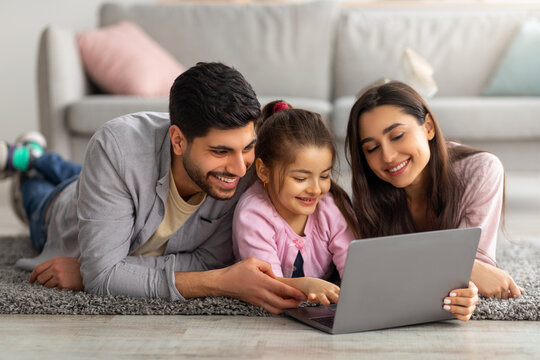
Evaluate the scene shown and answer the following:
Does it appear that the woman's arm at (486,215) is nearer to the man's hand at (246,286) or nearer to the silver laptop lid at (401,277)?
the silver laptop lid at (401,277)

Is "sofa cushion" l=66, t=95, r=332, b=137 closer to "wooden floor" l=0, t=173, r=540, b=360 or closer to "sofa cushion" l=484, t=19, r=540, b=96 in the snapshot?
"sofa cushion" l=484, t=19, r=540, b=96

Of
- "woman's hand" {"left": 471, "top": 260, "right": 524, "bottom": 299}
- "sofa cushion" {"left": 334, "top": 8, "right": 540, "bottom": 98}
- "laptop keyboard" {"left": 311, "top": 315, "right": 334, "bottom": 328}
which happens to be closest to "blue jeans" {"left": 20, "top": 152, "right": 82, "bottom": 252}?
"laptop keyboard" {"left": 311, "top": 315, "right": 334, "bottom": 328}

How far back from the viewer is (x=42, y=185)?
255cm

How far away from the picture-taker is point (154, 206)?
1.76m

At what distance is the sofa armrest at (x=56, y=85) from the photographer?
10.4 ft

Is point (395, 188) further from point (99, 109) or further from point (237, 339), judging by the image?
point (99, 109)

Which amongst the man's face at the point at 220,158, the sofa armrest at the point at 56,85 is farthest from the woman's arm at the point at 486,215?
the sofa armrest at the point at 56,85

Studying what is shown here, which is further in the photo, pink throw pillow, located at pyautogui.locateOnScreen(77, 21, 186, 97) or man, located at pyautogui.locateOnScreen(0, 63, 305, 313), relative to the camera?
pink throw pillow, located at pyautogui.locateOnScreen(77, 21, 186, 97)

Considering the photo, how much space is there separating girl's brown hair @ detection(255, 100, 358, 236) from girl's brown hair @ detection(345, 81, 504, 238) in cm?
14

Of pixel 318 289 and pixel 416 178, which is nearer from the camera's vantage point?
pixel 318 289

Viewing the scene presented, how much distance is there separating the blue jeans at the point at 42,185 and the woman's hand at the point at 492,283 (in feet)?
4.36

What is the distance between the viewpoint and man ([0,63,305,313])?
161cm

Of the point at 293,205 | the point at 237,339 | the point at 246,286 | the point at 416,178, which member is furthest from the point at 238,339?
the point at 416,178

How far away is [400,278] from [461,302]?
17 centimetres
